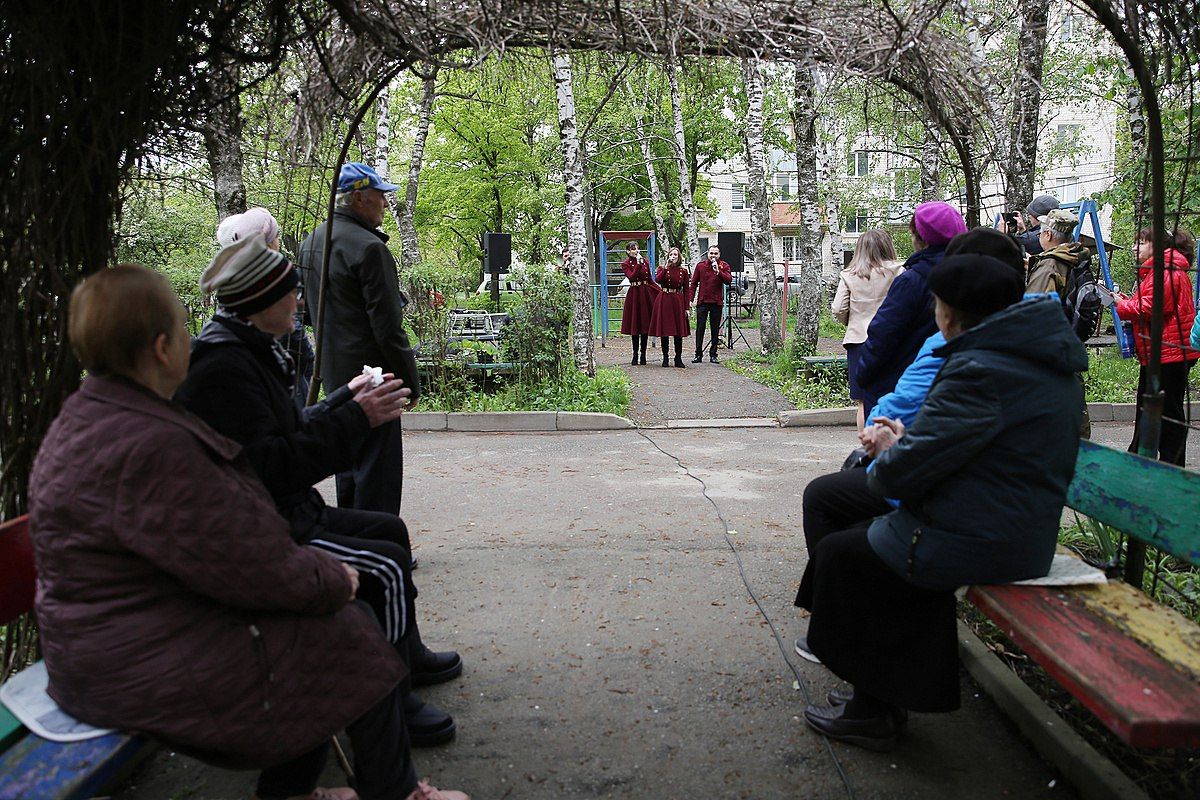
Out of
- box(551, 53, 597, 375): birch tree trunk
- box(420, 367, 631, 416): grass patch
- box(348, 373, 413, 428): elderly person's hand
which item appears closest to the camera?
box(348, 373, 413, 428): elderly person's hand

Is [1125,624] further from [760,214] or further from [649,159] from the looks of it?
[649,159]

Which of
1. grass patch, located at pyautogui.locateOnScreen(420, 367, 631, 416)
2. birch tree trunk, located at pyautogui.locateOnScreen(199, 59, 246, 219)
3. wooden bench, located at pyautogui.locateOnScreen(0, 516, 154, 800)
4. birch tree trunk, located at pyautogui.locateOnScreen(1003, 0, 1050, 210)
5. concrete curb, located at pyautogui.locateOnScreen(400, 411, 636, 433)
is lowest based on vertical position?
concrete curb, located at pyautogui.locateOnScreen(400, 411, 636, 433)

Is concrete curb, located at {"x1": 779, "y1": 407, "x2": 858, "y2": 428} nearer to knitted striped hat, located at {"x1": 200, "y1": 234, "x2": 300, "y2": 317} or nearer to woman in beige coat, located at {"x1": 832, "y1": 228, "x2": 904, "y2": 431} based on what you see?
woman in beige coat, located at {"x1": 832, "y1": 228, "x2": 904, "y2": 431}

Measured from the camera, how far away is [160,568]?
211cm

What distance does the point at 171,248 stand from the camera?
16047 millimetres

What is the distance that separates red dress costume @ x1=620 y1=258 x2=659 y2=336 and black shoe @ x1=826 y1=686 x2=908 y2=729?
13033 millimetres

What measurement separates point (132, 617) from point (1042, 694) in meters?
3.22

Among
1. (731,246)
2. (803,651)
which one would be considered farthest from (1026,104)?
(731,246)

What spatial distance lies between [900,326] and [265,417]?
3.14 meters

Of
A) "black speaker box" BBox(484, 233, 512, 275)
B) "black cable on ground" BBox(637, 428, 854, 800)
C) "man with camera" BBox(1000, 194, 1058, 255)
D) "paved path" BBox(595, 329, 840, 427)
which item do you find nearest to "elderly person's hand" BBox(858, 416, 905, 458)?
"black cable on ground" BBox(637, 428, 854, 800)

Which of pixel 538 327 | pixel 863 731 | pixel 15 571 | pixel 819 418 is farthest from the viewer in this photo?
pixel 538 327

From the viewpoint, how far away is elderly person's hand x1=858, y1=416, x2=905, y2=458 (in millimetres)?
3207

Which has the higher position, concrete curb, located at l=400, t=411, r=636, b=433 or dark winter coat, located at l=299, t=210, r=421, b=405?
dark winter coat, located at l=299, t=210, r=421, b=405

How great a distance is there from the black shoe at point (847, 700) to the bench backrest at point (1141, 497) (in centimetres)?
107
